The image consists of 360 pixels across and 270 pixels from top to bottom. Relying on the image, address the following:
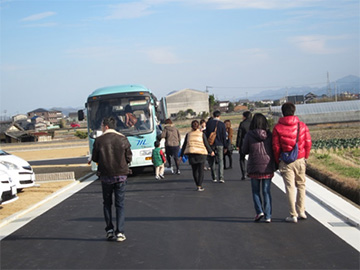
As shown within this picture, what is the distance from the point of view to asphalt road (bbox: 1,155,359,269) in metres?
6.65

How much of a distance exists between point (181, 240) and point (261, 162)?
2045 mm

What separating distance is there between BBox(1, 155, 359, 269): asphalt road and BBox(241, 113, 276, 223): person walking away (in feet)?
1.08

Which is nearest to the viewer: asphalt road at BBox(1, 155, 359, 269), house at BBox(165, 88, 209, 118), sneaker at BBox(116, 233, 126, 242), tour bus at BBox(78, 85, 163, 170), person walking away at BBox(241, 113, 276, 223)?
asphalt road at BBox(1, 155, 359, 269)

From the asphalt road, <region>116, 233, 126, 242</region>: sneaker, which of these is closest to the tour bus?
the asphalt road

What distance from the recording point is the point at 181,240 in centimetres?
785

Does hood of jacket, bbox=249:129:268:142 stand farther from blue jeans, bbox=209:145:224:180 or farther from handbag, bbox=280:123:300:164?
blue jeans, bbox=209:145:224:180

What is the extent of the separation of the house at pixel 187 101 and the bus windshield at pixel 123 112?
12187cm

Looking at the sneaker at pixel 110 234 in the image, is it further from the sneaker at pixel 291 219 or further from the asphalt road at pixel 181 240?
the sneaker at pixel 291 219

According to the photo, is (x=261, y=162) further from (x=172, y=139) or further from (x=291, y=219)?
(x=172, y=139)

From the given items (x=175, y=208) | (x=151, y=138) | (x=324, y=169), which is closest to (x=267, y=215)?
(x=175, y=208)

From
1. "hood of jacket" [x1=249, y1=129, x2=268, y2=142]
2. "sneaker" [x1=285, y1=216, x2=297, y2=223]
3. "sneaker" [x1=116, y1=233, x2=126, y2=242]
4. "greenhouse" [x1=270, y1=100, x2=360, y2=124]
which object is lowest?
"greenhouse" [x1=270, y1=100, x2=360, y2=124]

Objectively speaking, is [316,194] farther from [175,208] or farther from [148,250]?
[148,250]

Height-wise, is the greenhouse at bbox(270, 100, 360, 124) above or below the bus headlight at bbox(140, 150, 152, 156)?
below

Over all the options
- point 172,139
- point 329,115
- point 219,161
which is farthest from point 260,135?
point 329,115
